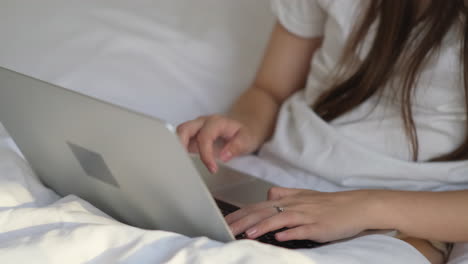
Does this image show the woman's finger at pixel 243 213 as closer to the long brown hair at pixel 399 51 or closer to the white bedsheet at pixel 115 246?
the white bedsheet at pixel 115 246

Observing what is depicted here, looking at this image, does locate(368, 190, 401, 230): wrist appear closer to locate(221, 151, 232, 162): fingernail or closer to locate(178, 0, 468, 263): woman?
locate(178, 0, 468, 263): woman

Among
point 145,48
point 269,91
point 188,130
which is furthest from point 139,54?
point 188,130

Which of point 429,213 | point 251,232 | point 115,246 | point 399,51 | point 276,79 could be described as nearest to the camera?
point 115,246

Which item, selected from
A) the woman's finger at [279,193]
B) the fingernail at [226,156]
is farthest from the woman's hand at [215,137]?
the woman's finger at [279,193]

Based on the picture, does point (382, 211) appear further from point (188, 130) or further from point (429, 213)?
point (188, 130)

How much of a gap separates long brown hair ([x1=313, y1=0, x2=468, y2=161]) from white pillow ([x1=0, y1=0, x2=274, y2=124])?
35 centimetres

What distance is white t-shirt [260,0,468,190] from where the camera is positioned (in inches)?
35.1

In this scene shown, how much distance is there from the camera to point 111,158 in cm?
61

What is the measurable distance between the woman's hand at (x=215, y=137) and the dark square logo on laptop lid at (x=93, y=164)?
0.23 meters

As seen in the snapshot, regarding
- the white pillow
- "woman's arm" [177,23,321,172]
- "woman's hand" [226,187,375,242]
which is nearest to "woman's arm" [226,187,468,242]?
"woman's hand" [226,187,375,242]

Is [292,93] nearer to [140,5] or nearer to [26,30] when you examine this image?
[140,5]

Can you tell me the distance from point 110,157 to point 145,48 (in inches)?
29.0

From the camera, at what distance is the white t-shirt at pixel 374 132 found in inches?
35.1

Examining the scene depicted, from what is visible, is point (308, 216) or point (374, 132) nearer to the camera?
point (308, 216)
